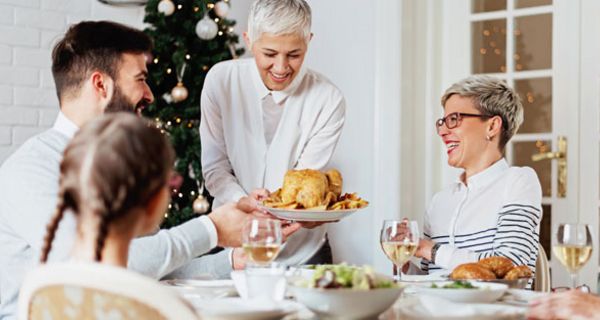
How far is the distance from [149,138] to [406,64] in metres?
3.08

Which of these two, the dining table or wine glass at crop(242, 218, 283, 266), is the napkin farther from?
wine glass at crop(242, 218, 283, 266)

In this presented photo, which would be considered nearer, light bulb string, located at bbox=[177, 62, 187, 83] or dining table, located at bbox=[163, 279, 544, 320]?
dining table, located at bbox=[163, 279, 544, 320]

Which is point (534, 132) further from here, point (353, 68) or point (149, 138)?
point (149, 138)

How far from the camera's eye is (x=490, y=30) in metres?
4.24

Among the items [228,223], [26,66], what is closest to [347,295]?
[228,223]

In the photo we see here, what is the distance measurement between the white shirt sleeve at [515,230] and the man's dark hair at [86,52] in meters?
1.11

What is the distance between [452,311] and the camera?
5.08 ft

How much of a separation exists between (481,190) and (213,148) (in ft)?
3.11

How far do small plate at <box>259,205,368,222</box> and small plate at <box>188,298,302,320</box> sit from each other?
877mm

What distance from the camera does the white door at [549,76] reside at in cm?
390

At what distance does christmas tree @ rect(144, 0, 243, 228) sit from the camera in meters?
4.07

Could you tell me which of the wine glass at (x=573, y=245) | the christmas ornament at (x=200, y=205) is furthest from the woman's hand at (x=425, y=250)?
the christmas ornament at (x=200, y=205)

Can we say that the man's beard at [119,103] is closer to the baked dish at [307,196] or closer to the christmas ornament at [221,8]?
the baked dish at [307,196]

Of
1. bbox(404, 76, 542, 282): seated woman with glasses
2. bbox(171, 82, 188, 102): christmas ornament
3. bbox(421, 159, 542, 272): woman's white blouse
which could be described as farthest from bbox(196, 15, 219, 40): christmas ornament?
bbox(421, 159, 542, 272): woman's white blouse
